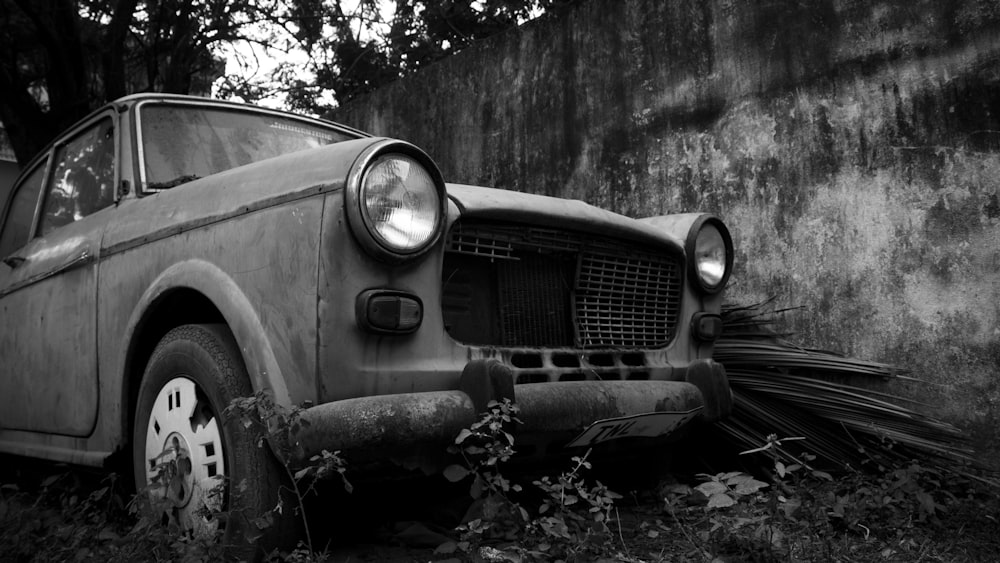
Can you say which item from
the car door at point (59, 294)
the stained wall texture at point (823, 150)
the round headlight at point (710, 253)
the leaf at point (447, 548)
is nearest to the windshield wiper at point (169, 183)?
the car door at point (59, 294)

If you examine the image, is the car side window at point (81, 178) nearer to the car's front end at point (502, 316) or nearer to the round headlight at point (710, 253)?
the car's front end at point (502, 316)

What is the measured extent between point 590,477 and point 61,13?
6972 millimetres

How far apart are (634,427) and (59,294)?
2.27 metres

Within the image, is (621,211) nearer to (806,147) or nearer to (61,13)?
(806,147)

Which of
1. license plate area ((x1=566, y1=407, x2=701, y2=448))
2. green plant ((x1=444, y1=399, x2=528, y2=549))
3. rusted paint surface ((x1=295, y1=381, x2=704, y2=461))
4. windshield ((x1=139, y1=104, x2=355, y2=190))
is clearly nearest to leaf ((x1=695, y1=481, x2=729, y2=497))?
license plate area ((x1=566, y1=407, x2=701, y2=448))

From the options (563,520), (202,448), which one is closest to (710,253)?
(563,520)

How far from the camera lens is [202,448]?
2.42 metres

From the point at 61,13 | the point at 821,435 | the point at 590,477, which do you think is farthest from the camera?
the point at 61,13

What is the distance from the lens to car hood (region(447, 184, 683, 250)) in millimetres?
2498

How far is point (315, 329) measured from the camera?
7.00 feet

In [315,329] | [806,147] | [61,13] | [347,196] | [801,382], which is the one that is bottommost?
[801,382]

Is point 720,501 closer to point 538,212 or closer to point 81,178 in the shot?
point 538,212

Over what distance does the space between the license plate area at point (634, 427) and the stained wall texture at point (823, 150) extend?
139 cm

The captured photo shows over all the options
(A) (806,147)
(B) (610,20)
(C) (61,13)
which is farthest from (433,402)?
(C) (61,13)
